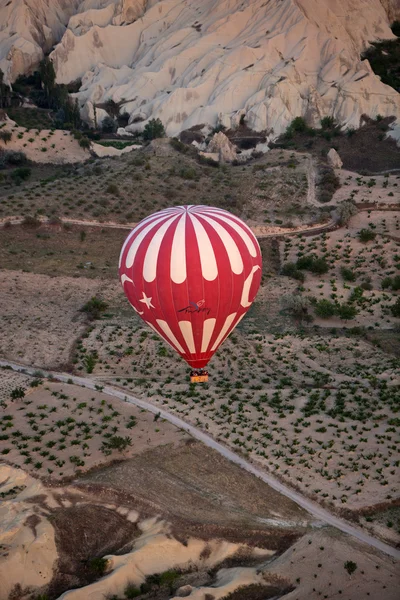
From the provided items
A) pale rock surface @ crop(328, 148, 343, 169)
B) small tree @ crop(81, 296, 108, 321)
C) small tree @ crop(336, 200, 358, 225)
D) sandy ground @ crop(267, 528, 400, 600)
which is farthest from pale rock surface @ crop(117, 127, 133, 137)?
sandy ground @ crop(267, 528, 400, 600)

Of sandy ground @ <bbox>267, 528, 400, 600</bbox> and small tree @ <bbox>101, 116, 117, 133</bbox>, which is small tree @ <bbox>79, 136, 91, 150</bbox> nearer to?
small tree @ <bbox>101, 116, 117, 133</bbox>

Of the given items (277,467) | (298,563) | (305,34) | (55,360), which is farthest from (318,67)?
(298,563)

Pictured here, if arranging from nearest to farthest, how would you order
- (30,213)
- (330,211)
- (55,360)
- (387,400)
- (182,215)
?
(182,215) < (387,400) < (55,360) < (30,213) < (330,211)

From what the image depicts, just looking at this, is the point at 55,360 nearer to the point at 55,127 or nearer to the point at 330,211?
the point at 330,211

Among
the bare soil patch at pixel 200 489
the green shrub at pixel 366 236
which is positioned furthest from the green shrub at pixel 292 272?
the bare soil patch at pixel 200 489

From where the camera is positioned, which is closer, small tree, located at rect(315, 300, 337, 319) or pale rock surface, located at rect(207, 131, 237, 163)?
small tree, located at rect(315, 300, 337, 319)

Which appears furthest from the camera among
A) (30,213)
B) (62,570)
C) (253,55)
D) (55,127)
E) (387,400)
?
(253,55)
